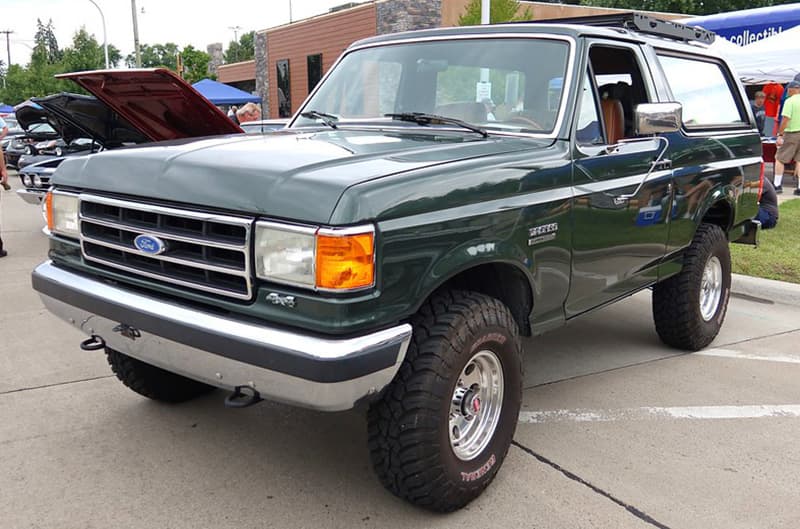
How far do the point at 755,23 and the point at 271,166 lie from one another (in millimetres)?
20216

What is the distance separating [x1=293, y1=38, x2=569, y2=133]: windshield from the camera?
3.70 meters

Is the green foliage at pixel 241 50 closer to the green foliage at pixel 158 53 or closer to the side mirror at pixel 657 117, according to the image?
the green foliage at pixel 158 53

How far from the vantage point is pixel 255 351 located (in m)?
2.48

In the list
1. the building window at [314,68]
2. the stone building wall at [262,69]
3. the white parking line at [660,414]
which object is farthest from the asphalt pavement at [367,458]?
the stone building wall at [262,69]

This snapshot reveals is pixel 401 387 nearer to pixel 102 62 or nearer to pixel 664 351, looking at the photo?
pixel 664 351

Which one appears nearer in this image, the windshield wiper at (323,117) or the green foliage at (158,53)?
the windshield wiper at (323,117)

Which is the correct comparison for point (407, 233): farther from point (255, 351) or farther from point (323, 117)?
point (323, 117)

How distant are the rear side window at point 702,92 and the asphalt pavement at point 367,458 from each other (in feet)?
5.41

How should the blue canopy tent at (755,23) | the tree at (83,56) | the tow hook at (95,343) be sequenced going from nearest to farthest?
the tow hook at (95,343) < the blue canopy tent at (755,23) < the tree at (83,56)

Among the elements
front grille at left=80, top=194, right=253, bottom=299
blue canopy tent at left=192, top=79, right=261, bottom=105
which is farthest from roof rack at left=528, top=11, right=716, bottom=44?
blue canopy tent at left=192, top=79, right=261, bottom=105

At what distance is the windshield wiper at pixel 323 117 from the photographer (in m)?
4.22

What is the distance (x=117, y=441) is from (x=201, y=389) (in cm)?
61

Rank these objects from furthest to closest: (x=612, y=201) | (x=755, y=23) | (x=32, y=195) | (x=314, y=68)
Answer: (x=314, y=68) < (x=755, y=23) < (x=32, y=195) < (x=612, y=201)

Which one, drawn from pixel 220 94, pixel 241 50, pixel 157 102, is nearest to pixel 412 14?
pixel 220 94
